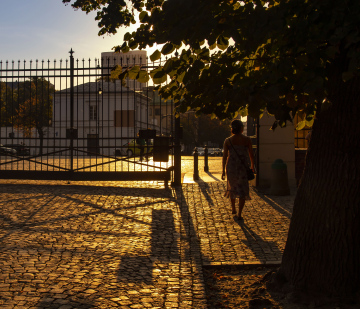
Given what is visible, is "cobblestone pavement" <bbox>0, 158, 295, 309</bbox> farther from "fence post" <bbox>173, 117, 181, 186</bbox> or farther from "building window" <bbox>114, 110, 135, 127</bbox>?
"building window" <bbox>114, 110, 135, 127</bbox>

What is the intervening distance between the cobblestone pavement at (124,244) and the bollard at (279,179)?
25cm

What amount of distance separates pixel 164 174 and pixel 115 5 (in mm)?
4643

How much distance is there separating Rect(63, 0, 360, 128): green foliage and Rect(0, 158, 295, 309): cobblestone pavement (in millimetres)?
1932

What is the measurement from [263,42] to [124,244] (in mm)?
3898

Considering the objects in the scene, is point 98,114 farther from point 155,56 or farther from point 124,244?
point 155,56

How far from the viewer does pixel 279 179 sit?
39.0 ft

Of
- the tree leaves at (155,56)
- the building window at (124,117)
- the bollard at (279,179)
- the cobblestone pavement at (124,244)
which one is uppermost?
the building window at (124,117)

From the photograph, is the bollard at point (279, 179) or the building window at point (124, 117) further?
the building window at point (124, 117)

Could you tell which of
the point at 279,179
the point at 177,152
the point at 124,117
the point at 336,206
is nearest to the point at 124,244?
the point at 336,206

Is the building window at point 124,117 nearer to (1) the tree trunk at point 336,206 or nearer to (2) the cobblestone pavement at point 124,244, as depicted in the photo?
(2) the cobblestone pavement at point 124,244

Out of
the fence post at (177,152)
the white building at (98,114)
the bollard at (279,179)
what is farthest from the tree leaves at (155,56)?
the fence post at (177,152)

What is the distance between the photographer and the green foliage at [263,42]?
130 inches

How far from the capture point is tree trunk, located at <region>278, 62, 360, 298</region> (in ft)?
14.0

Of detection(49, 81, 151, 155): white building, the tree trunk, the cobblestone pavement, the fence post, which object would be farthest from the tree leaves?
the fence post
